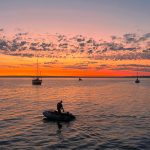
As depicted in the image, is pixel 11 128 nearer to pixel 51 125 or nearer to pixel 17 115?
pixel 51 125

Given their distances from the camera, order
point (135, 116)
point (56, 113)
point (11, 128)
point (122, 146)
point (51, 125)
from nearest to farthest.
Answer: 1. point (122, 146)
2. point (11, 128)
3. point (51, 125)
4. point (56, 113)
5. point (135, 116)

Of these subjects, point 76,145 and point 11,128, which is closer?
point 76,145

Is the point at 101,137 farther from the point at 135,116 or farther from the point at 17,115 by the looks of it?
→ the point at 17,115

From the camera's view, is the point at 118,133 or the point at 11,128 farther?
the point at 11,128

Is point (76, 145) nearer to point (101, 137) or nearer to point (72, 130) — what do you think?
point (101, 137)

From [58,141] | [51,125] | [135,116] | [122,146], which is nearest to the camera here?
[122,146]

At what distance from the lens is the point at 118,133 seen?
40812mm

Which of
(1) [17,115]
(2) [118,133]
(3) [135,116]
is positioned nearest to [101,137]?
(2) [118,133]

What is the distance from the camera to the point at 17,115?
2259 inches

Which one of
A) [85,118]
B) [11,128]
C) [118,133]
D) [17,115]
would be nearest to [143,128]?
[118,133]

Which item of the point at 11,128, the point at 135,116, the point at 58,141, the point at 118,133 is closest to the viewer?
the point at 58,141

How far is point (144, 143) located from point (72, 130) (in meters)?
11.7

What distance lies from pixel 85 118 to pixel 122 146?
1995 centimetres

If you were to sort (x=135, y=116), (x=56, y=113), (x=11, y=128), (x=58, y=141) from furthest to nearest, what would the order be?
(x=135, y=116) → (x=56, y=113) → (x=11, y=128) → (x=58, y=141)
